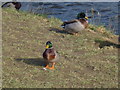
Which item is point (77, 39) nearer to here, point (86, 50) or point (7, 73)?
point (86, 50)

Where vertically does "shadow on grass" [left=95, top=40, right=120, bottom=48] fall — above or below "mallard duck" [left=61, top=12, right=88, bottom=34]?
below

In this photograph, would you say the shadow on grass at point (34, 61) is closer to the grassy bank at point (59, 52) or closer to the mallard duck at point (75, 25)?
the grassy bank at point (59, 52)

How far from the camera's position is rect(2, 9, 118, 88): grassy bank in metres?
7.21

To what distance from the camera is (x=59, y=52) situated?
873 cm

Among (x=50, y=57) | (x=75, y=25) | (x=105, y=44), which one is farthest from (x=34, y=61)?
(x=75, y=25)

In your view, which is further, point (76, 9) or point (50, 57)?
point (76, 9)

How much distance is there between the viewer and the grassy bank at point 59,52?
23.7 ft

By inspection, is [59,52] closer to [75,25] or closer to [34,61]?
[34,61]

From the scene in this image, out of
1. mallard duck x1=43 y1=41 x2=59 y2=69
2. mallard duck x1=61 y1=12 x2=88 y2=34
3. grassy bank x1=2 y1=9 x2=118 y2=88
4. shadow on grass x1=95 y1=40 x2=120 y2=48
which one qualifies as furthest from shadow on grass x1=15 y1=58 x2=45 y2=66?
mallard duck x1=61 y1=12 x2=88 y2=34

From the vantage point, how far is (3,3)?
13211mm

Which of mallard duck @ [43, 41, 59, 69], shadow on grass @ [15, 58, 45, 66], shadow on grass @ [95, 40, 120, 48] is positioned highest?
mallard duck @ [43, 41, 59, 69]

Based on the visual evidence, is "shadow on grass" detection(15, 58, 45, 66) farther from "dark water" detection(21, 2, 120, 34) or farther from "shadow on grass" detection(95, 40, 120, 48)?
"dark water" detection(21, 2, 120, 34)

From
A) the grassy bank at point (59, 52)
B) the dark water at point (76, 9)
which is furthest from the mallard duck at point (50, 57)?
the dark water at point (76, 9)

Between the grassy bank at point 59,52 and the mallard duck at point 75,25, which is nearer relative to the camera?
the grassy bank at point 59,52
